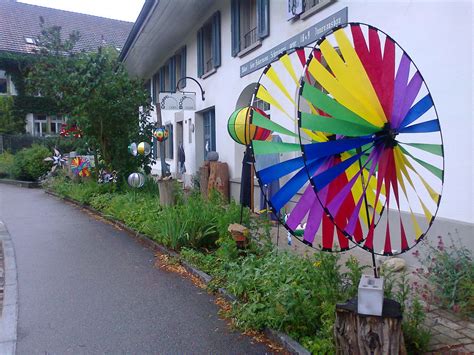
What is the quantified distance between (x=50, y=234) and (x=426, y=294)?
23.4 ft

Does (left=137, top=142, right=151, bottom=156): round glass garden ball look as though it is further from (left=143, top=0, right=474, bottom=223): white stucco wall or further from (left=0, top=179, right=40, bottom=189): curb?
(left=0, top=179, right=40, bottom=189): curb

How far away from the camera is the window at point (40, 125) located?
33787mm

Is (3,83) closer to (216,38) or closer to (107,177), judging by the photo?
(107,177)

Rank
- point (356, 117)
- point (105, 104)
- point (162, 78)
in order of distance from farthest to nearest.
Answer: point (162, 78)
point (105, 104)
point (356, 117)

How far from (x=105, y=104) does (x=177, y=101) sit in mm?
1986

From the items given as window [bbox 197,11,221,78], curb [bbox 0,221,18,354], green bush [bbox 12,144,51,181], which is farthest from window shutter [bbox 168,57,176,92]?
curb [bbox 0,221,18,354]

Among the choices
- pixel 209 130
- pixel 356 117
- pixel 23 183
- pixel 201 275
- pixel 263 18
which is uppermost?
pixel 263 18

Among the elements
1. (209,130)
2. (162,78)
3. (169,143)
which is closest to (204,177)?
(209,130)

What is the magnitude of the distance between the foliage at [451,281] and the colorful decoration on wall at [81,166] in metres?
12.3

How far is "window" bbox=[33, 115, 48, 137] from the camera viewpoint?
33787 millimetres

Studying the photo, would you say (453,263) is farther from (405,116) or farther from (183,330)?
(183,330)

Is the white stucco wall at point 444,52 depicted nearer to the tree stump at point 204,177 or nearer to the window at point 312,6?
the window at point 312,6

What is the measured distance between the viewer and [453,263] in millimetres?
4395

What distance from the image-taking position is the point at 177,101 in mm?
12516
